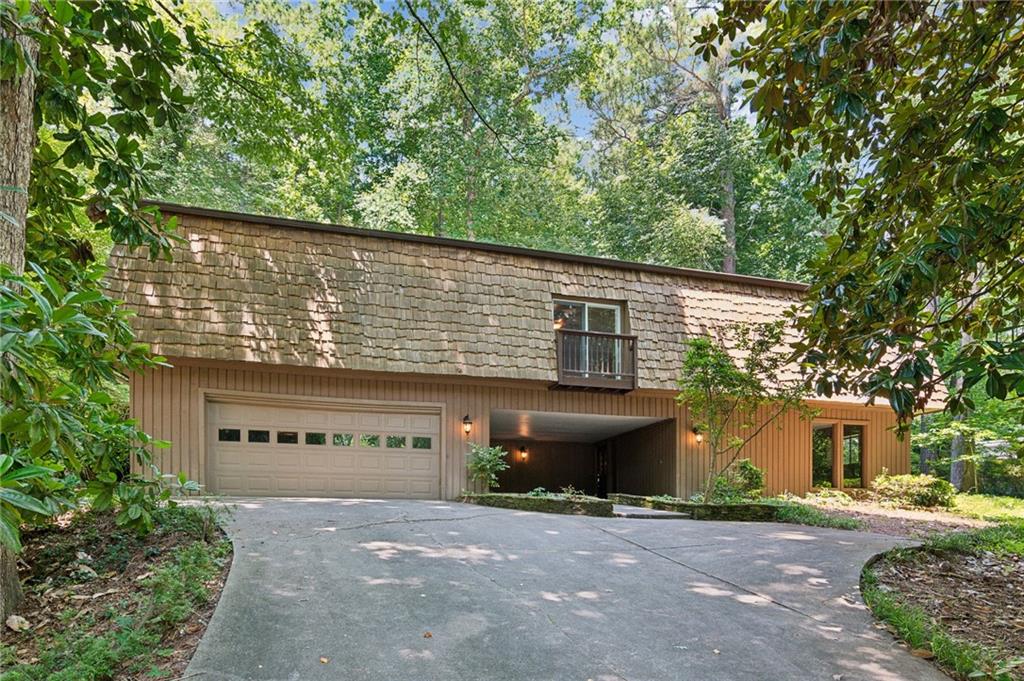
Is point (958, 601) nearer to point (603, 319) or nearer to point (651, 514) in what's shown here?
point (651, 514)

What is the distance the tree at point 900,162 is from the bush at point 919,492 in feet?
29.8

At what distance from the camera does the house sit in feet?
30.9

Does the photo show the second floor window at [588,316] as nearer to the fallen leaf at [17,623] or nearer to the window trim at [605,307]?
the window trim at [605,307]

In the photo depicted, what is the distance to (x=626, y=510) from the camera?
10023mm

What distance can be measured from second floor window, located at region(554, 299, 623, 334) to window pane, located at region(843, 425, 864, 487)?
668 cm

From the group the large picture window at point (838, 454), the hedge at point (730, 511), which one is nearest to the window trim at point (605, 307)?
the hedge at point (730, 511)

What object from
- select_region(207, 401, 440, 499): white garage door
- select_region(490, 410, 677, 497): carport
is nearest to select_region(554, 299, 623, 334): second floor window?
select_region(490, 410, 677, 497): carport

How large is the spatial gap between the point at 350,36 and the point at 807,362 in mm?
19192

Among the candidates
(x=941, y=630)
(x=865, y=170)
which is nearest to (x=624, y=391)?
(x=865, y=170)

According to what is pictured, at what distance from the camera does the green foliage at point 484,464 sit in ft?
35.0

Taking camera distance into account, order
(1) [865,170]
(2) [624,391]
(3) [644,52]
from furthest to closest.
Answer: (3) [644,52] < (2) [624,391] < (1) [865,170]

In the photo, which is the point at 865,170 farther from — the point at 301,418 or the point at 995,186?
the point at 301,418

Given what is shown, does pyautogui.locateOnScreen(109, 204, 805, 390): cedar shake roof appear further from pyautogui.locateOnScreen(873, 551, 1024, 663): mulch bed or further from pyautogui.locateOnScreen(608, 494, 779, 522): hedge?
pyautogui.locateOnScreen(873, 551, 1024, 663): mulch bed

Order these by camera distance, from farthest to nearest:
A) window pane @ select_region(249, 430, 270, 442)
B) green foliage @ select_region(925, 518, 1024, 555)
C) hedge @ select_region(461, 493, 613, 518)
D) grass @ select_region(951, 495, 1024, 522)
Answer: grass @ select_region(951, 495, 1024, 522) → window pane @ select_region(249, 430, 270, 442) → hedge @ select_region(461, 493, 613, 518) → green foliage @ select_region(925, 518, 1024, 555)
